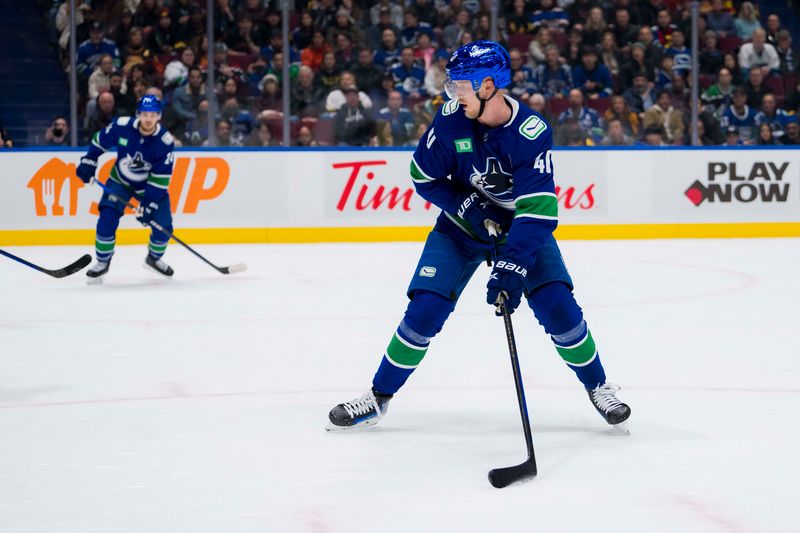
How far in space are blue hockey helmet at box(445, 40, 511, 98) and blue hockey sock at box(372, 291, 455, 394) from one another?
549mm

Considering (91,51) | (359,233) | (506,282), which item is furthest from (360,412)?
(91,51)

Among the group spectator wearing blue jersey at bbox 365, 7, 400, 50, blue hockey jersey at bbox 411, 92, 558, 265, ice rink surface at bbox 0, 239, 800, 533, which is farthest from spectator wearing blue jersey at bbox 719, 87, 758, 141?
blue hockey jersey at bbox 411, 92, 558, 265

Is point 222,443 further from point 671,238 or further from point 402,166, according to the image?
point 671,238

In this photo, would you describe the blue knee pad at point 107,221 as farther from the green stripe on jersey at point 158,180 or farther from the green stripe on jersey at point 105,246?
the green stripe on jersey at point 158,180

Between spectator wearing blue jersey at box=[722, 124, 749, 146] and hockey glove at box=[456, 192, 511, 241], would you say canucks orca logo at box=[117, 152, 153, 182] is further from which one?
spectator wearing blue jersey at box=[722, 124, 749, 146]

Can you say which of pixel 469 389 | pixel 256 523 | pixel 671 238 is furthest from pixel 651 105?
pixel 256 523

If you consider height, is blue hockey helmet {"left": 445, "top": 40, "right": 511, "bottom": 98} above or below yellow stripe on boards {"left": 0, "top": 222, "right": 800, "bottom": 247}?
above

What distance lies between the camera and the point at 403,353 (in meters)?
3.29

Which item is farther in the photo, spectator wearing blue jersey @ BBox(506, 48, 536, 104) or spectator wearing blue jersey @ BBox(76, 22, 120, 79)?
spectator wearing blue jersey @ BBox(506, 48, 536, 104)

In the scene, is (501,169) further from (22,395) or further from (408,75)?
(408,75)

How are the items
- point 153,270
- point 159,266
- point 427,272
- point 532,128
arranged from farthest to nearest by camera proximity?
point 153,270 → point 159,266 → point 427,272 → point 532,128

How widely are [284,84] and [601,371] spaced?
647cm

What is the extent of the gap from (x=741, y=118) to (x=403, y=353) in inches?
295

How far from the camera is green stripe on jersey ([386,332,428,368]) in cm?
328
